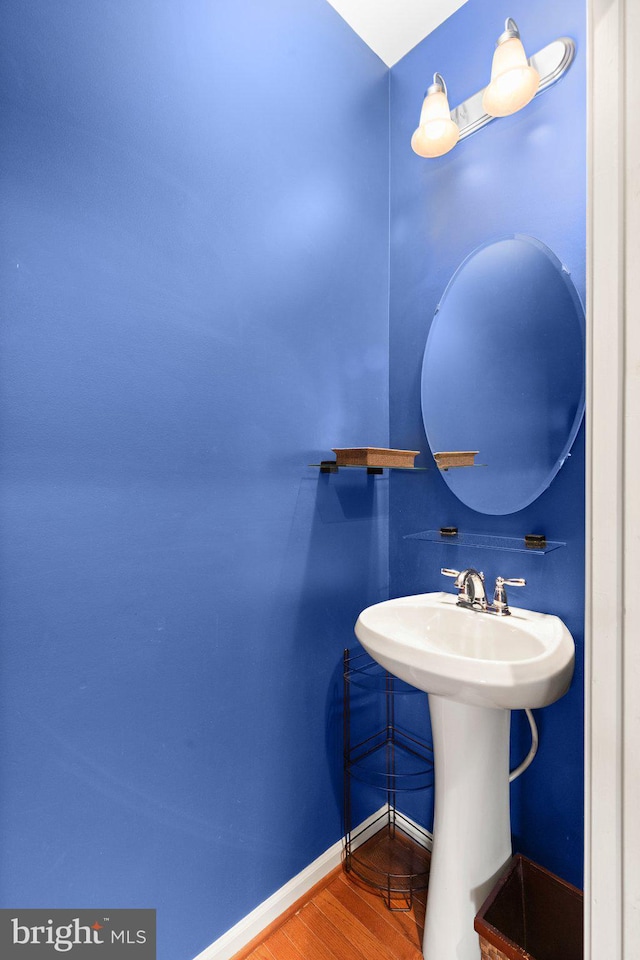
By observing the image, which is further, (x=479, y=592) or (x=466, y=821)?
(x=479, y=592)

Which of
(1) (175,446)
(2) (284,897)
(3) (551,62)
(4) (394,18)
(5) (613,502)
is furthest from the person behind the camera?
(4) (394,18)

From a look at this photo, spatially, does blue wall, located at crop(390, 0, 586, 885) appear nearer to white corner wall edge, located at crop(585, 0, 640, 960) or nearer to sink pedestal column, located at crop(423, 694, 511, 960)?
sink pedestal column, located at crop(423, 694, 511, 960)

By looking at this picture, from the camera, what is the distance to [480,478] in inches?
55.5

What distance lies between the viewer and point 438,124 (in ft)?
4.51

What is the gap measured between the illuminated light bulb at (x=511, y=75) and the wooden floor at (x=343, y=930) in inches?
87.0

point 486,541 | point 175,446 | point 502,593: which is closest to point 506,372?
point 486,541

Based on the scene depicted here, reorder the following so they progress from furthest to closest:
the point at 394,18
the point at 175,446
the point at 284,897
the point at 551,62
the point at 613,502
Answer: the point at 394,18 < the point at 284,897 < the point at 551,62 < the point at 175,446 < the point at 613,502

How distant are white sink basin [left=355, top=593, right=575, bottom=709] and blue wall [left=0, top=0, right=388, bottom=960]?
0.95 ft

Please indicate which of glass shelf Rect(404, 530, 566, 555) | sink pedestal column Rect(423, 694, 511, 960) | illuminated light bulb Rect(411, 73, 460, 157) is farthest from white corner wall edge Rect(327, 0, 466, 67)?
sink pedestal column Rect(423, 694, 511, 960)

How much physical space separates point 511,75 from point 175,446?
124cm

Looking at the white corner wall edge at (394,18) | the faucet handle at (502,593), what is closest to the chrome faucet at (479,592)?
the faucet handle at (502,593)

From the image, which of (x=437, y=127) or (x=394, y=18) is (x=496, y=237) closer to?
(x=437, y=127)

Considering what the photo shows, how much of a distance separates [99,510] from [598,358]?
0.94 m

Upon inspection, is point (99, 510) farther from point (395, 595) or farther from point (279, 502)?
point (395, 595)
